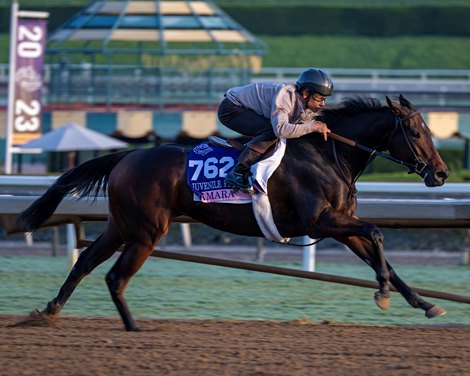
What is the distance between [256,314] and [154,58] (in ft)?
48.2

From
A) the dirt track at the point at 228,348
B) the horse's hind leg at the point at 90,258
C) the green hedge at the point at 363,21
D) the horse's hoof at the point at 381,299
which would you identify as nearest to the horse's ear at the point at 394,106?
the horse's hoof at the point at 381,299

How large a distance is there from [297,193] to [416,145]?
0.81m

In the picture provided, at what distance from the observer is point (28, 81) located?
18312mm

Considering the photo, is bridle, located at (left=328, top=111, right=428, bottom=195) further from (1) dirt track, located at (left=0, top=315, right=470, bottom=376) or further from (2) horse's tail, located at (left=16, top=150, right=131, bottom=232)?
(2) horse's tail, located at (left=16, top=150, right=131, bottom=232)

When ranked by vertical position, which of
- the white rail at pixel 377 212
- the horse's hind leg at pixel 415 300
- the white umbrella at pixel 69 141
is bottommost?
the white umbrella at pixel 69 141

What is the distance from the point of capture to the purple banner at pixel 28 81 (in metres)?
18.2

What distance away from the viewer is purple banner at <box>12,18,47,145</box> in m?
18.2

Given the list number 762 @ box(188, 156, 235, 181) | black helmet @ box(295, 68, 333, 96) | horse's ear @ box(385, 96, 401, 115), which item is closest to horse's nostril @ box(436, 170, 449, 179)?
horse's ear @ box(385, 96, 401, 115)

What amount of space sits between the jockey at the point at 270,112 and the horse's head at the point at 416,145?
46 cm

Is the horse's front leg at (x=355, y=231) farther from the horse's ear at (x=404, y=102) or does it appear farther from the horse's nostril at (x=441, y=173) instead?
the horse's ear at (x=404, y=102)

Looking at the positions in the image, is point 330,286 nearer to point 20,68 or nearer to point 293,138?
point 293,138

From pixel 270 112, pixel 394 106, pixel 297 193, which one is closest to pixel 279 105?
pixel 270 112

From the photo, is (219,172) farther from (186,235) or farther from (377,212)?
(186,235)

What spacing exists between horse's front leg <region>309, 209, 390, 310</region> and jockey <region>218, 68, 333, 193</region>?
499 mm
